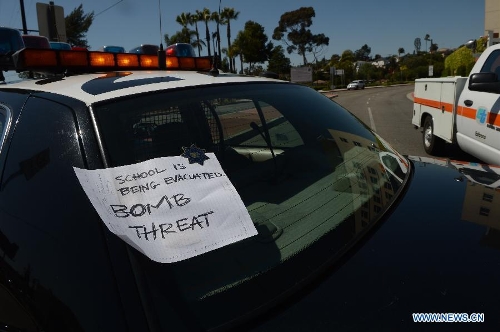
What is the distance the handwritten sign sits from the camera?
1.11m

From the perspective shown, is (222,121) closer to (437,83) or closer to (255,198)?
(255,198)

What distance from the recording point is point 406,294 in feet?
3.83

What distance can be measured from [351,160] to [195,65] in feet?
4.22

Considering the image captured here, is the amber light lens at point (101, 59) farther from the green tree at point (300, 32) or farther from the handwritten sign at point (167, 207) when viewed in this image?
the green tree at point (300, 32)

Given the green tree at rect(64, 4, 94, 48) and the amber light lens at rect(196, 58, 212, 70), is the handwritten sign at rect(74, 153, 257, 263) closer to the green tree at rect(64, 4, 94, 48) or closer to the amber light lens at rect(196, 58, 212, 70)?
the amber light lens at rect(196, 58, 212, 70)

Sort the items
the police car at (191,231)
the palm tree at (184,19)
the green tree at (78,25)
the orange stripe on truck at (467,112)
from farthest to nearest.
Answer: the palm tree at (184,19) → the green tree at (78,25) → the orange stripe on truck at (467,112) → the police car at (191,231)

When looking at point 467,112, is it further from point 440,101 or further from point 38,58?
point 38,58

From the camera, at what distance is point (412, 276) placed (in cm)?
Result: 125

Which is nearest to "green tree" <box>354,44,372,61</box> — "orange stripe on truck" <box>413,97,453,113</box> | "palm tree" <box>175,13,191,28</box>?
"palm tree" <box>175,13,191,28</box>

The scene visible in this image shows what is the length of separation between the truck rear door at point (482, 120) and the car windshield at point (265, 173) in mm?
2785

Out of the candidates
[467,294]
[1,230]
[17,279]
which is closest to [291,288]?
[467,294]

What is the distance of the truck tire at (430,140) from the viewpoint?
7.11 m

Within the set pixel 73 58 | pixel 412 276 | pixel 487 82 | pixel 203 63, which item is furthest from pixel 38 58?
pixel 487 82

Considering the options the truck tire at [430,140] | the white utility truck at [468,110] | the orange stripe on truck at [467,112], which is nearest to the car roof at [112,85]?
the white utility truck at [468,110]
